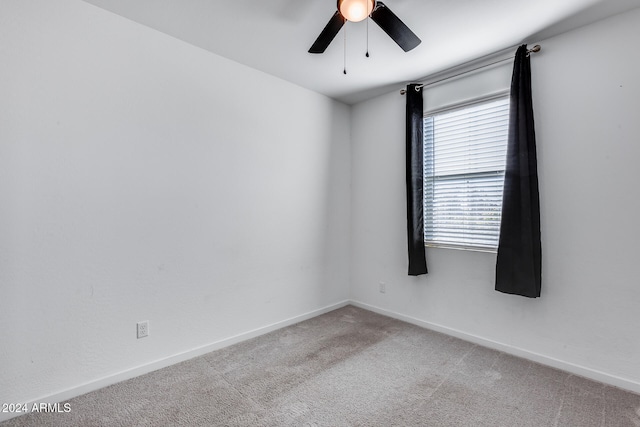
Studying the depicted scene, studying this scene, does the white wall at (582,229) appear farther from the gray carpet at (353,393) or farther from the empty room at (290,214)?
the gray carpet at (353,393)

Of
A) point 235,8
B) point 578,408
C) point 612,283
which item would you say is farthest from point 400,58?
point 578,408

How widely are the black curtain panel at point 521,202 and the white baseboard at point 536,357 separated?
51 cm

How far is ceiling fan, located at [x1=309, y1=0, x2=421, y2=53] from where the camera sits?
5.01ft

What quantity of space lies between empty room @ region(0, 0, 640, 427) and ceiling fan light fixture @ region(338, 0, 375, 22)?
0.01m

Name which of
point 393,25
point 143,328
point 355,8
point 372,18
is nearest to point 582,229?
point 393,25

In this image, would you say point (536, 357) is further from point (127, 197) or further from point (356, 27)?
point (127, 197)

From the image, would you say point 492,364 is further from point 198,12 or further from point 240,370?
point 198,12

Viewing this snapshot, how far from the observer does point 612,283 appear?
204 cm

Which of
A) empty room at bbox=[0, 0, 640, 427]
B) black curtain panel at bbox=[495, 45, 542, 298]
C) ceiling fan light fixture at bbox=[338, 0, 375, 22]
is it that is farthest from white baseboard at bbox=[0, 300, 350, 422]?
ceiling fan light fixture at bbox=[338, 0, 375, 22]

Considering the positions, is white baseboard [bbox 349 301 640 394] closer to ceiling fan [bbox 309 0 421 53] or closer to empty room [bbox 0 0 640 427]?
empty room [bbox 0 0 640 427]

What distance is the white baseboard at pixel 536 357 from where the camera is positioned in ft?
6.55

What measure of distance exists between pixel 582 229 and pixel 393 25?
194 centimetres

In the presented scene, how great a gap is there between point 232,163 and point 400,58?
1.71 m

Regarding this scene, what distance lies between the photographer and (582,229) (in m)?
→ 2.15
